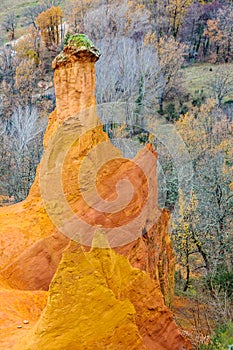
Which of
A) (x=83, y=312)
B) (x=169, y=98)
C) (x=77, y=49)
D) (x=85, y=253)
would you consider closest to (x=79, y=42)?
(x=77, y=49)

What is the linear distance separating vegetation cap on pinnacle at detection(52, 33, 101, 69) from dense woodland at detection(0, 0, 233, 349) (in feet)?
25.0

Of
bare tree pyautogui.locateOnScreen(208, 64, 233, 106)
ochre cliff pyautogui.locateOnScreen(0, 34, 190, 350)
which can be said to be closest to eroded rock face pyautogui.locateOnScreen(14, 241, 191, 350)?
ochre cliff pyautogui.locateOnScreen(0, 34, 190, 350)

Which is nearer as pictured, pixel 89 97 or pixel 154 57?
pixel 89 97

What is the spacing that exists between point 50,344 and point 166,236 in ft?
21.9

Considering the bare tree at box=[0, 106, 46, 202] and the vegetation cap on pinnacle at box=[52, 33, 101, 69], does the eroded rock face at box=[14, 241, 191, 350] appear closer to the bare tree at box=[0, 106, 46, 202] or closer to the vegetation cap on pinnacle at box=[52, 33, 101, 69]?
the vegetation cap on pinnacle at box=[52, 33, 101, 69]

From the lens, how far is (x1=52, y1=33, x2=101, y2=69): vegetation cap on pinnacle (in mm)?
10977

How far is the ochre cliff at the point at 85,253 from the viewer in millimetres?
5699

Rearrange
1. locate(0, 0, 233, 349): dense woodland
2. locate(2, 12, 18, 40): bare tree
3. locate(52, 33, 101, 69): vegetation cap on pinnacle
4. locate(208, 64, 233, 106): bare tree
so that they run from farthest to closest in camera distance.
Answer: locate(2, 12, 18, 40): bare tree < locate(208, 64, 233, 106): bare tree < locate(0, 0, 233, 349): dense woodland < locate(52, 33, 101, 69): vegetation cap on pinnacle

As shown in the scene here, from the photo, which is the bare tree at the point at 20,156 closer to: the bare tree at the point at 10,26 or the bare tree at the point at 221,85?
the bare tree at the point at 221,85

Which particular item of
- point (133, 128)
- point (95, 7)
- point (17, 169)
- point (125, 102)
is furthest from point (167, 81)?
point (17, 169)

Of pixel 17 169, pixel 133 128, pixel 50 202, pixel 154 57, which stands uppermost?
pixel 50 202

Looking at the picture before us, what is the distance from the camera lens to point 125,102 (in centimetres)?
3469

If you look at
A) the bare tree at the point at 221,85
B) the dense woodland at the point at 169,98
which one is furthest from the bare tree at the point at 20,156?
the bare tree at the point at 221,85

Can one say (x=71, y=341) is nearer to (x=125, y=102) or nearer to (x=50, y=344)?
(x=50, y=344)
